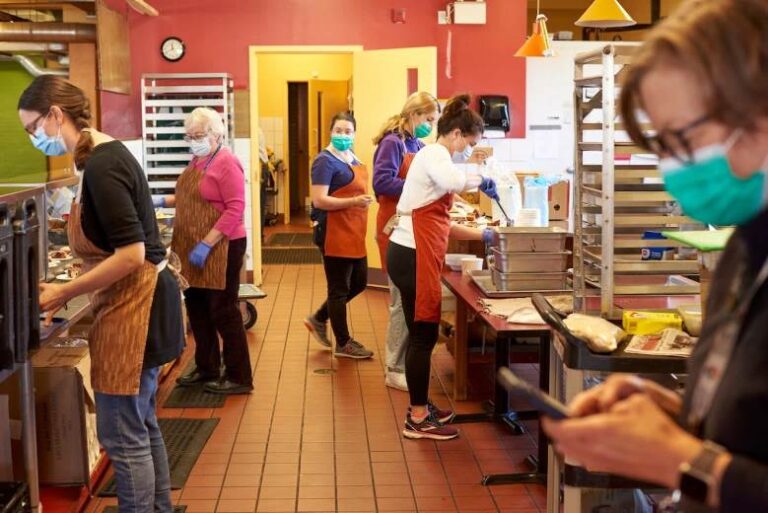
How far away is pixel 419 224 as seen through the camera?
4.86m

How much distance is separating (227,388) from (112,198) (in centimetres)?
294

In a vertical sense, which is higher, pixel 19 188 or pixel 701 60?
pixel 701 60

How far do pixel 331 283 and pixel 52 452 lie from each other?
268cm

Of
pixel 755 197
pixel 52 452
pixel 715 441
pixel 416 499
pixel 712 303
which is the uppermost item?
pixel 755 197

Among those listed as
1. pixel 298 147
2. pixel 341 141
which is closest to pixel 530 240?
pixel 341 141

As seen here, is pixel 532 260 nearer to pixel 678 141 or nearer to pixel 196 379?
pixel 196 379

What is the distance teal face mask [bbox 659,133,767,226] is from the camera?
51.3 inches

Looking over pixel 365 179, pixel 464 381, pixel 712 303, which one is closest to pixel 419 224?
pixel 464 381

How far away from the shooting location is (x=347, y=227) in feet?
20.7

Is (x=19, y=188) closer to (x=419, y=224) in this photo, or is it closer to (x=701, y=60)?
(x=419, y=224)

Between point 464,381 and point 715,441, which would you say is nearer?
point 715,441

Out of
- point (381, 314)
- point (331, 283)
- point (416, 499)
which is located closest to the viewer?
point (416, 499)

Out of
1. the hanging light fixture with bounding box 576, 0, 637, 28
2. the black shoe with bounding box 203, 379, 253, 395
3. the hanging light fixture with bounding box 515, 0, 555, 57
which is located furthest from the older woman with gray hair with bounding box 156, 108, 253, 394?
the hanging light fixture with bounding box 515, 0, 555, 57

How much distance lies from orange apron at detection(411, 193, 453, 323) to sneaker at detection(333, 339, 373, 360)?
186 centimetres
